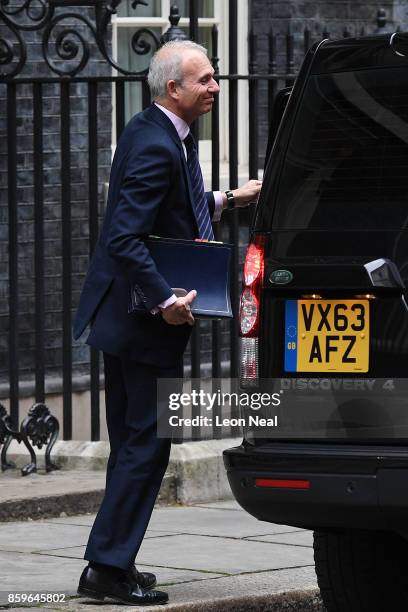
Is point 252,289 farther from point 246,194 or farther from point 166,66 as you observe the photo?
point 246,194

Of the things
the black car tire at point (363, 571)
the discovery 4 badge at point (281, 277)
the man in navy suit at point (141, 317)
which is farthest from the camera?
the man in navy suit at point (141, 317)

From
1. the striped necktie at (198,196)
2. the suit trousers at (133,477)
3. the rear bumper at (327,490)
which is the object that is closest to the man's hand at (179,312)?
the suit trousers at (133,477)

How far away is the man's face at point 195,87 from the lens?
5.80 meters

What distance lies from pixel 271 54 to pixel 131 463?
333 centimetres

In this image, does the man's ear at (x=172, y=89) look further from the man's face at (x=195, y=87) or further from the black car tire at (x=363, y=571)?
the black car tire at (x=363, y=571)

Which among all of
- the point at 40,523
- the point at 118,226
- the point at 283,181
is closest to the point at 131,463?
the point at 118,226

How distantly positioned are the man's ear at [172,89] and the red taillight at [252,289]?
32.8 inches

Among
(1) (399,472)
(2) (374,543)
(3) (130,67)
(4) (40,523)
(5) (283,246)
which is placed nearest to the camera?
(1) (399,472)

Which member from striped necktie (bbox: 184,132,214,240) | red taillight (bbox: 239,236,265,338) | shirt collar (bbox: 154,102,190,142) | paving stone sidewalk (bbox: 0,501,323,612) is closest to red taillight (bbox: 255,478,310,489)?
red taillight (bbox: 239,236,265,338)

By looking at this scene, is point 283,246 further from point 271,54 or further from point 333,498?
point 271,54

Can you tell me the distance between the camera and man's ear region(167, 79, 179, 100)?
5828mm

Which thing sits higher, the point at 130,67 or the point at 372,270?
the point at 130,67

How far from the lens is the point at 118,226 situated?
564 centimetres

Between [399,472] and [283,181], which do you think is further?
[283,181]
